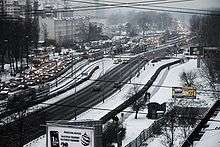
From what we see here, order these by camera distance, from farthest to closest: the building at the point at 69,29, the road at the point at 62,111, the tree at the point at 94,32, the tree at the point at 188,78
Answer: the tree at the point at 94,32 < the tree at the point at 188,78 < the building at the point at 69,29 < the road at the point at 62,111

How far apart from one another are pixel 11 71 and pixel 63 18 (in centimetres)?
266

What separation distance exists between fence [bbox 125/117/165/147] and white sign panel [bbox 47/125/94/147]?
2918mm

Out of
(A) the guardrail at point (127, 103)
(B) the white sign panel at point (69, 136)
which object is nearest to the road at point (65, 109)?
(B) the white sign panel at point (69, 136)

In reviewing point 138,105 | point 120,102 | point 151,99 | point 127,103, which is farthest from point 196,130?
point 120,102

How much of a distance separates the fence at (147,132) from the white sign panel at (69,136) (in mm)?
2918

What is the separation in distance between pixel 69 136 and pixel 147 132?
3590 mm

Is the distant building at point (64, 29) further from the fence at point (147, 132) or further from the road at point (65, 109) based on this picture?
the fence at point (147, 132)

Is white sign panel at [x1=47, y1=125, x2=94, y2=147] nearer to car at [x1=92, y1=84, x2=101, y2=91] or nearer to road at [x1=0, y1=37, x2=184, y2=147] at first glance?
road at [x1=0, y1=37, x2=184, y2=147]

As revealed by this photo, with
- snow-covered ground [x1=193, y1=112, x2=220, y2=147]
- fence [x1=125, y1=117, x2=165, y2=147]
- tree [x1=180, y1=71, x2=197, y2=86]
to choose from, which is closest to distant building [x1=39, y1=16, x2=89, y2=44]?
tree [x1=180, y1=71, x2=197, y2=86]

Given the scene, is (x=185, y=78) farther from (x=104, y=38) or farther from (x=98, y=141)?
(x=98, y=141)

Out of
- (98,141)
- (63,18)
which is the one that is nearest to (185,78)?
(63,18)

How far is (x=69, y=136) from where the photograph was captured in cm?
237

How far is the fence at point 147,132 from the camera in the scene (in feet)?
17.8

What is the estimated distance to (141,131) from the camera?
19.9 feet
